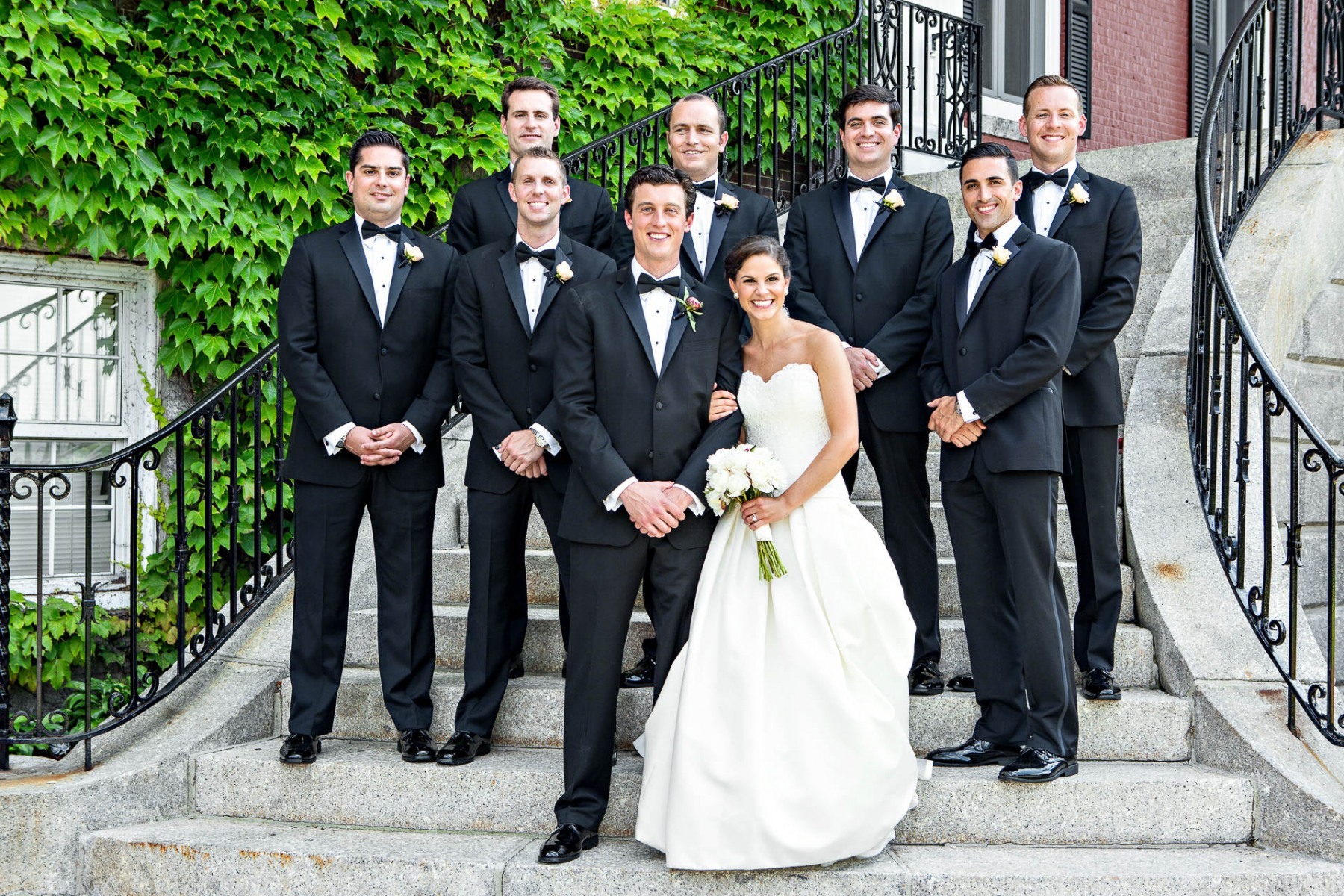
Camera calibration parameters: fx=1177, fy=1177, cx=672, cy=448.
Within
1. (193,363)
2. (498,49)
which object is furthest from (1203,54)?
(193,363)

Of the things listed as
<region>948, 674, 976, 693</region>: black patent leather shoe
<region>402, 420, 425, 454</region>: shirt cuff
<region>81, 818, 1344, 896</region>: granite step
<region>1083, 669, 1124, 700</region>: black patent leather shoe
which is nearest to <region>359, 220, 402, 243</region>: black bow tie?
<region>402, 420, 425, 454</region>: shirt cuff

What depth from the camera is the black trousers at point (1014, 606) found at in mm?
3801

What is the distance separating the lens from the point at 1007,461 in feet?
12.6

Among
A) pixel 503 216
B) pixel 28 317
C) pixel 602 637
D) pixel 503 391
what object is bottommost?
pixel 602 637

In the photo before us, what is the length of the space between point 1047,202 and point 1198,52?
29.5 feet

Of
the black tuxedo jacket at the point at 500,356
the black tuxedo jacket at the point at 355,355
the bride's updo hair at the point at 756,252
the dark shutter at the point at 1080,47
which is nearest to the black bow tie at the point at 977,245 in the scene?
the bride's updo hair at the point at 756,252

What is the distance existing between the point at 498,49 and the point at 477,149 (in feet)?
2.72

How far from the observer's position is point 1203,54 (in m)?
12.0

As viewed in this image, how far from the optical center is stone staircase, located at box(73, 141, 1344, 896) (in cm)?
351

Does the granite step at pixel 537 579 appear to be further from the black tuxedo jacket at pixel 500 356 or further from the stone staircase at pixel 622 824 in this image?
the black tuxedo jacket at pixel 500 356

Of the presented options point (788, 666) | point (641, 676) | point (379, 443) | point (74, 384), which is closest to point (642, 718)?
point (641, 676)

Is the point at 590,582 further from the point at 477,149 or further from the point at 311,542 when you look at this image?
the point at 477,149

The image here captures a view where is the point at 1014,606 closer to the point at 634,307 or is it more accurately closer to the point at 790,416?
the point at 790,416

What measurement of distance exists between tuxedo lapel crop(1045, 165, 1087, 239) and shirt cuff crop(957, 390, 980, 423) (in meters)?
0.91
